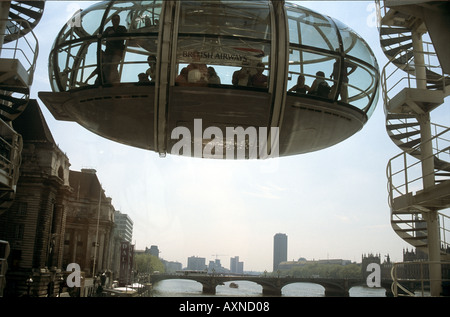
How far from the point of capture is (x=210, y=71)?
432 cm

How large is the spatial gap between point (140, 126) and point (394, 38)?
973 centimetres

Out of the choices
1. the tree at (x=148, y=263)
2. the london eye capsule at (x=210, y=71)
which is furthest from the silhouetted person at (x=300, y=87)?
the tree at (x=148, y=263)

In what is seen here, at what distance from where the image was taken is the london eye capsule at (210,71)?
4.22 metres

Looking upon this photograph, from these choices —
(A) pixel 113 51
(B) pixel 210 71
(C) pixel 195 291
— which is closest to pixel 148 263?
(C) pixel 195 291

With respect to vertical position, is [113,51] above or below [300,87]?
above

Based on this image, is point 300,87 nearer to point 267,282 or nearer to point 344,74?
point 344,74

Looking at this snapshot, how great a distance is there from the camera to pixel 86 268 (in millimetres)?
18844

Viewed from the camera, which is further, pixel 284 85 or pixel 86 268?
pixel 86 268

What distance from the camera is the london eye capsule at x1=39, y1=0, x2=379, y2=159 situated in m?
4.22

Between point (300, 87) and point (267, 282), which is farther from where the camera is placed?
point (267, 282)

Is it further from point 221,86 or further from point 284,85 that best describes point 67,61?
point 284,85

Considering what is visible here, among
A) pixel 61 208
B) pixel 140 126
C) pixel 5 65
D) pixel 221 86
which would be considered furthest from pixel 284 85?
pixel 61 208

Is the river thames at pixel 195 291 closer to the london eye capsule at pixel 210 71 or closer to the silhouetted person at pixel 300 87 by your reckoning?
the london eye capsule at pixel 210 71

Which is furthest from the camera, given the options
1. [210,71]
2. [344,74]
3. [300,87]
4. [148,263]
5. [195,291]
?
[195,291]
